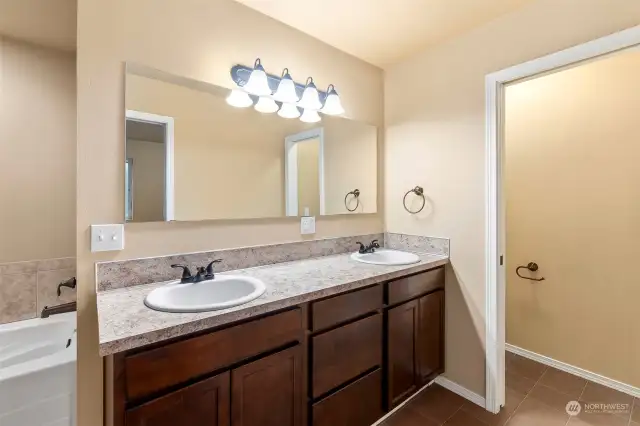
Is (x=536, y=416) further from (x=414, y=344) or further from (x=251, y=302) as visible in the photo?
(x=251, y=302)

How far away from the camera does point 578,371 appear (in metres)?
2.21

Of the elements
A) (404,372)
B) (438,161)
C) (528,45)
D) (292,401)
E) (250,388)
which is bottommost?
(404,372)

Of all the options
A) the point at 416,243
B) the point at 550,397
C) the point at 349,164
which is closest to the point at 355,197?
the point at 349,164

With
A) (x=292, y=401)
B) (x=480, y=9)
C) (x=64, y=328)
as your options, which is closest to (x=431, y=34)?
(x=480, y=9)

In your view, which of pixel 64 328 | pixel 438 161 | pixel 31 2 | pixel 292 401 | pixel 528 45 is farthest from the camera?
pixel 438 161

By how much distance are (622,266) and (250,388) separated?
8.20 ft

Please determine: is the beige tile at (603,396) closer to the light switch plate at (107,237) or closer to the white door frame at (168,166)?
the white door frame at (168,166)

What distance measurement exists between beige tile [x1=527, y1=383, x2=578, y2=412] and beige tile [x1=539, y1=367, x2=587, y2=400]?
0.04 meters

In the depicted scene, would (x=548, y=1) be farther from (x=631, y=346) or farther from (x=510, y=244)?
(x=631, y=346)

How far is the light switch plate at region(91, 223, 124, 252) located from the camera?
4.21 feet

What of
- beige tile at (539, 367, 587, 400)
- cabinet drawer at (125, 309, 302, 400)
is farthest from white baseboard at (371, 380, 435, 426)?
cabinet drawer at (125, 309, 302, 400)

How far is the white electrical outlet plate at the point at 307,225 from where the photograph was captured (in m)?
2.02

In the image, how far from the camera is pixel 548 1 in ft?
5.29

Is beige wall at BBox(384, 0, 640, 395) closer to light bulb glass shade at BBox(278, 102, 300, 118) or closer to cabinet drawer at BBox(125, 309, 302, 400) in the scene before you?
light bulb glass shade at BBox(278, 102, 300, 118)
